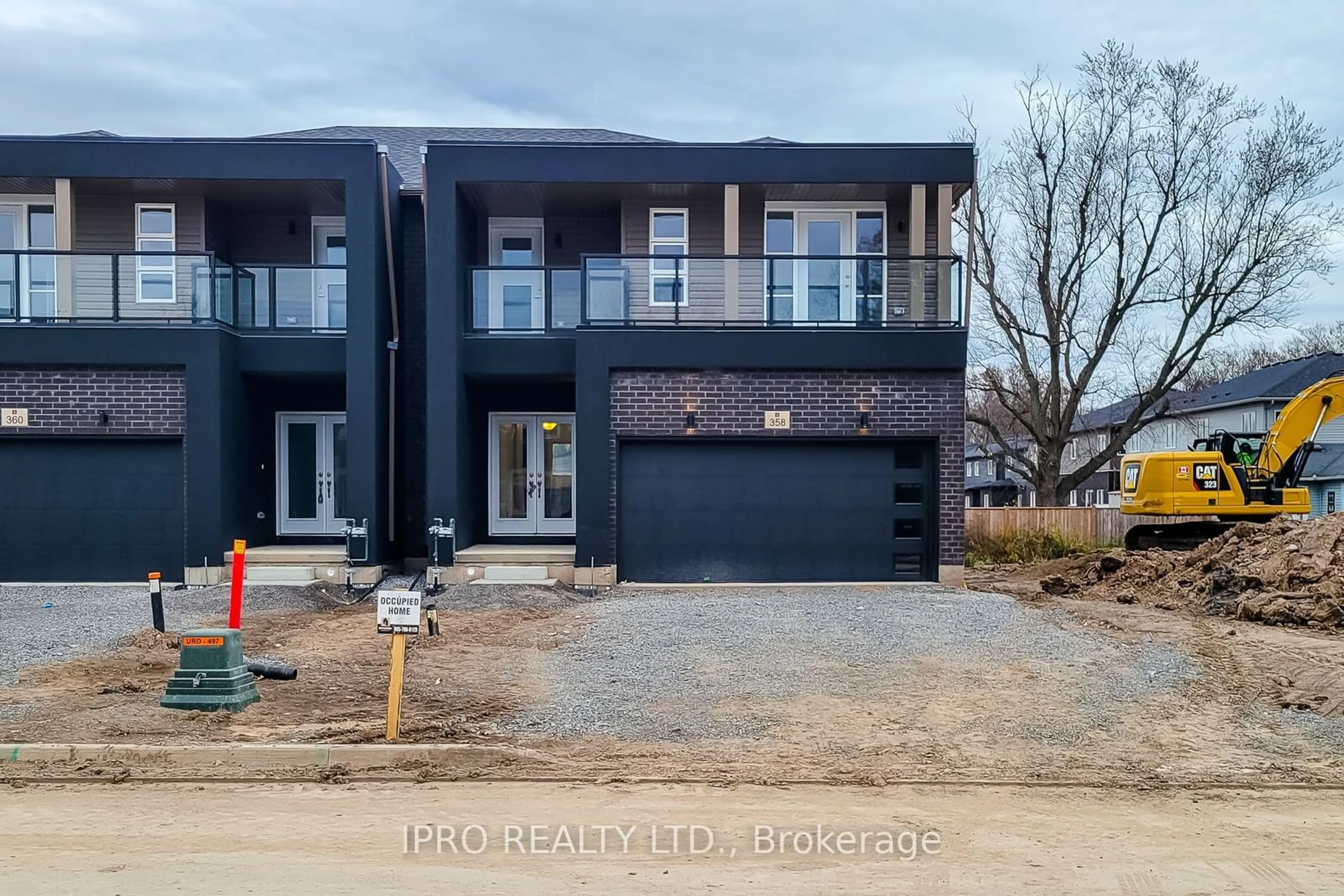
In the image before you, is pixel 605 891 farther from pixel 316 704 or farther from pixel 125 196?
pixel 125 196

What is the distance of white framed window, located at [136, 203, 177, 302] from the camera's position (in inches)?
634

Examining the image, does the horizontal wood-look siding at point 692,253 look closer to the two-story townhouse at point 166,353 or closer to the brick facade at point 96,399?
the two-story townhouse at point 166,353

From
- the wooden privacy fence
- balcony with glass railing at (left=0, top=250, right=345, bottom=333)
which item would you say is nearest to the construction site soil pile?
the wooden privacy fence

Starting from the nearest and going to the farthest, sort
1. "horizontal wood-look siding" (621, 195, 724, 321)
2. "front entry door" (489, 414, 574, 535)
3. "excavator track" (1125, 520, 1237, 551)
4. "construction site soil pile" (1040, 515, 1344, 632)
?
"construction site soil pile" (1040, 515, 1344, 632)
"horizontal wood-look siding" (621, 195, 724, 321)
"front entry door" (489, 414, 574, 535)
"excavator track" (1125, 520, 1237, 551)

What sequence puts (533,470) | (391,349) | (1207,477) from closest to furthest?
(391,349)
(533,470)
(1207,477)

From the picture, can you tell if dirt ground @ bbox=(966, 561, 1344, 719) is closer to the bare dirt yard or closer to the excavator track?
the bare dirt yard

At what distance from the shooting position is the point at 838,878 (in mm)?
5133

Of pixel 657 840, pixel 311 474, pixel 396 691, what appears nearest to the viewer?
pixel 657 840

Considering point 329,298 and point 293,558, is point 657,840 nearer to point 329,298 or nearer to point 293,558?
point 293,558

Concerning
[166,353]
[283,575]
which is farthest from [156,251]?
[283,575]

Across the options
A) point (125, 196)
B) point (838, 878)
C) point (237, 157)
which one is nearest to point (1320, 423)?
point (838, 878)

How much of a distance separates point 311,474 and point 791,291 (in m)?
8.90

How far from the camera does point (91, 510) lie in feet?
50.6

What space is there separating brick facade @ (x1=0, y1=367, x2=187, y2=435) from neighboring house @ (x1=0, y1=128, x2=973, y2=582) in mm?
36
